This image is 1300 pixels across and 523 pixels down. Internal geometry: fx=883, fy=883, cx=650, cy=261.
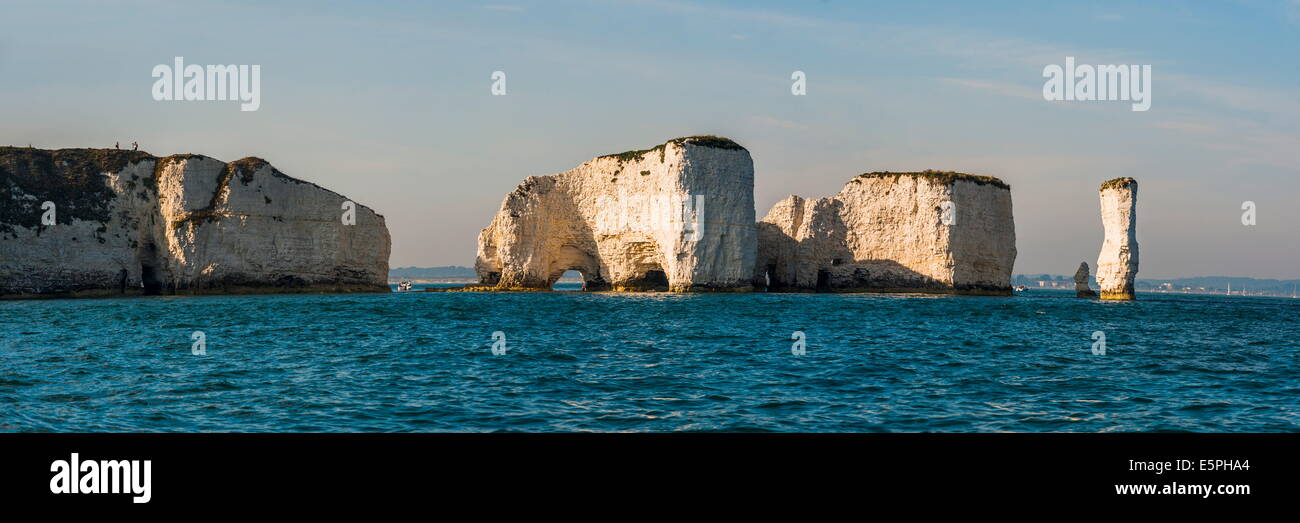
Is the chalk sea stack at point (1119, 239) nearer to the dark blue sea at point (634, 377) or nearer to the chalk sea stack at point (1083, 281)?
the chalk sea stack at point (1083, 281)

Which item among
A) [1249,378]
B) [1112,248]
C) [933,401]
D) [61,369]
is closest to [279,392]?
[61,369]

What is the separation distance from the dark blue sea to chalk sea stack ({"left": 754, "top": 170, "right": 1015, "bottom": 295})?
4090cm

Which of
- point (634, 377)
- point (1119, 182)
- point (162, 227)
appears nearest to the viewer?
point (634, 377)

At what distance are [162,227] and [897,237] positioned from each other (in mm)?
60993

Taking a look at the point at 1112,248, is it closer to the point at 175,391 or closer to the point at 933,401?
the point at 933,401

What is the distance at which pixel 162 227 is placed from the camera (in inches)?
2655

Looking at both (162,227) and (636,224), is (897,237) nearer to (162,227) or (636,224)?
(636,224)

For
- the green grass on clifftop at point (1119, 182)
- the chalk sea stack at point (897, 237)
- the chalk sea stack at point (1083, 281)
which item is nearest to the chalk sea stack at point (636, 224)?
the chalk sea stack at point (897, 237)

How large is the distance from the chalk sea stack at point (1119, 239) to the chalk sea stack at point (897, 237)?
9260mm

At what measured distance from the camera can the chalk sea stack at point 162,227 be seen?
61.4 metres

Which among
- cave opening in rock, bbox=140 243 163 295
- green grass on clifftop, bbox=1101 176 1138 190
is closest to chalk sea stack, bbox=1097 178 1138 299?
green grass on clifftop, bbox=1101 176 1138 190

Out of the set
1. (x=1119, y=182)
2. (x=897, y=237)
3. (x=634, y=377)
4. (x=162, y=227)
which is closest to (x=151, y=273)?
(x=162, y=227)

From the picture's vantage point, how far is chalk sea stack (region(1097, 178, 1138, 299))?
238ft

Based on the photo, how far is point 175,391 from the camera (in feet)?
56.7
